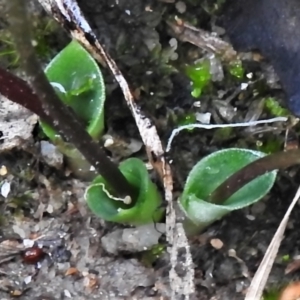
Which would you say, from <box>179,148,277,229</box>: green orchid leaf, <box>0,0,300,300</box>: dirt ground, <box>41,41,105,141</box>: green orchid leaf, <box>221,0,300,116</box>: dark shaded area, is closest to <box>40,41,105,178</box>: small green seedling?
<box>41,41,105,141</box>: green orchid leaf

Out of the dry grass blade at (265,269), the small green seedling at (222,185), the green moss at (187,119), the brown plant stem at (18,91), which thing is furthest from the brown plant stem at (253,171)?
the brown plant stem at (18,91)

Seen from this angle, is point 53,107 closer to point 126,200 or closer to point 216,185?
point 126,200

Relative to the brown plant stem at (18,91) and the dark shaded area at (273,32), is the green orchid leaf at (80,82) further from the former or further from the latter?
the dark shaded area at (273,32)

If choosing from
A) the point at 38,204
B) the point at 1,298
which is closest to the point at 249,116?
the point at 38,204

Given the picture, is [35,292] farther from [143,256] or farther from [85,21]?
[85,21]

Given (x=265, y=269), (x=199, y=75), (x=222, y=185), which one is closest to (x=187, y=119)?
(x=199, y=75)

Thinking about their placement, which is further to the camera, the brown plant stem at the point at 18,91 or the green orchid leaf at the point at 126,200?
the green orchid leaf at the point at 126,200

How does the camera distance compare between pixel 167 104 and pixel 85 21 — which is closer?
pixel 85 21

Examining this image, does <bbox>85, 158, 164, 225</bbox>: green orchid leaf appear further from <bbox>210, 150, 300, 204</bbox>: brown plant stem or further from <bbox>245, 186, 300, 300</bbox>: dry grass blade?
<bbox>245, 186, 300, 300</bbox>: dry grass blade
